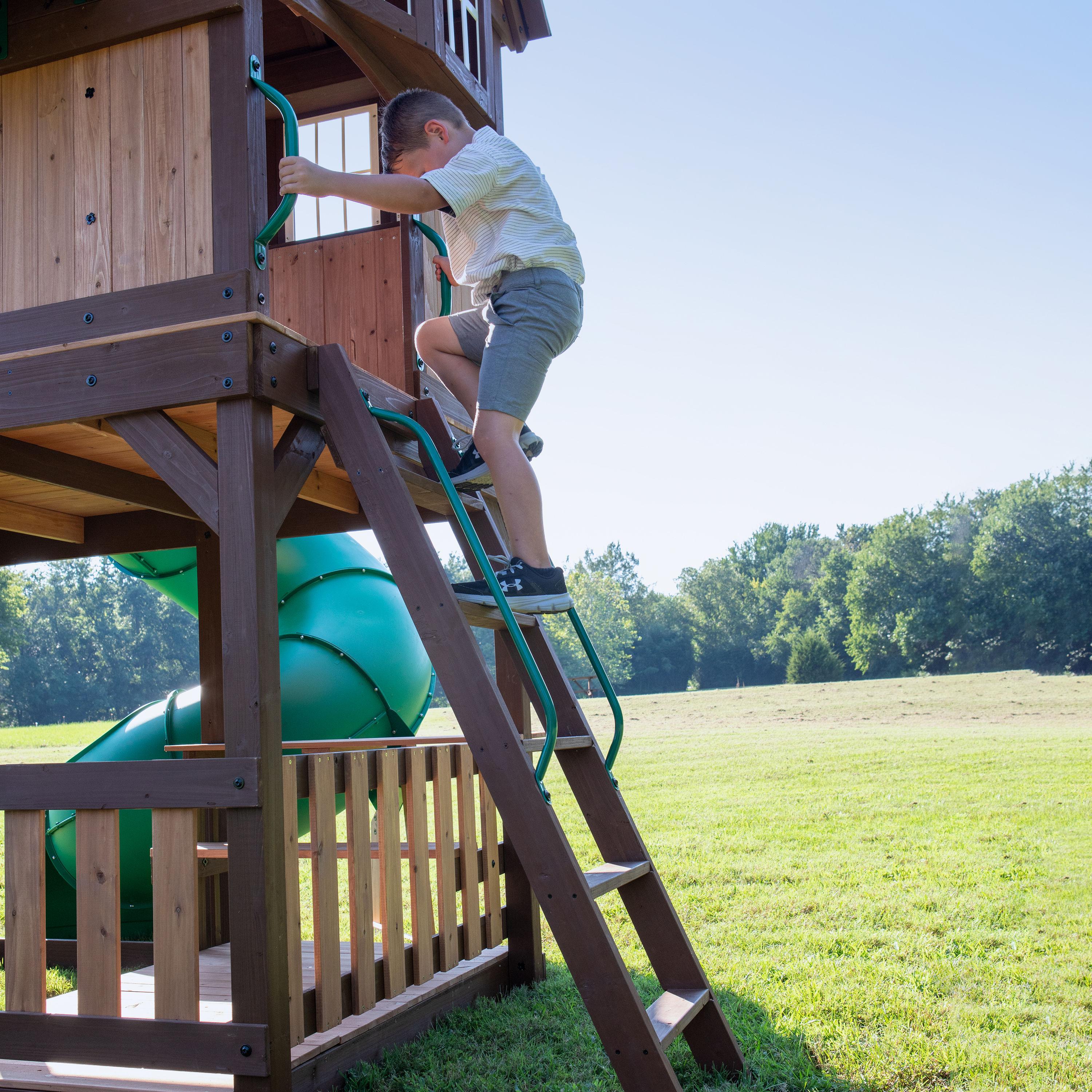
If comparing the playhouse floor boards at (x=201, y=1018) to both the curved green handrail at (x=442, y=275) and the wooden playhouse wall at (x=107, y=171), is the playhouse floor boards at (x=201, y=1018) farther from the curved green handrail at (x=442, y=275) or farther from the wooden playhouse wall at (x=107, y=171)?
the curved green handrail at (x=442, y=275)

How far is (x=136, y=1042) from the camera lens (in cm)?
321

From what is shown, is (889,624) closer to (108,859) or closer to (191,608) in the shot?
(191,608)

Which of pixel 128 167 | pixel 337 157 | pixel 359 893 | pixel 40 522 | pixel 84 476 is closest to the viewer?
pixel 128 167

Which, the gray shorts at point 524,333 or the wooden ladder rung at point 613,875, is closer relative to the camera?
the wooden ladder rung at point 613,875

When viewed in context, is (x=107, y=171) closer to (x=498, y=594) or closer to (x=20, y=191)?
(x=20, y=191)

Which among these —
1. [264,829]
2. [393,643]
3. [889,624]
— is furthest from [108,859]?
[889,624]

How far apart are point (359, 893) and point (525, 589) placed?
1508 millimetres

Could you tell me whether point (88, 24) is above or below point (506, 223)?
above

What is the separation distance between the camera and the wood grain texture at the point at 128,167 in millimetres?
3623

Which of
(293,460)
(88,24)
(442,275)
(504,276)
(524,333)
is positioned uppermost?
(88,24)

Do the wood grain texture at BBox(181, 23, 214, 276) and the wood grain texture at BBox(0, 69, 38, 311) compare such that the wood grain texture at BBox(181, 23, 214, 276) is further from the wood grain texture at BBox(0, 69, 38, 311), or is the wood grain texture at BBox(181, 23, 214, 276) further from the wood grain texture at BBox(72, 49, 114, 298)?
the wood grain texture at BBox(0, 69, 38, 311)

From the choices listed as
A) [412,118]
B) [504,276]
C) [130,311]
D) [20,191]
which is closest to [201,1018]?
[130,311]

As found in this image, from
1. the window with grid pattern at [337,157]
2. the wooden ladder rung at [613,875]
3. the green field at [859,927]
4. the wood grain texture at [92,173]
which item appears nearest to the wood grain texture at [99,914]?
the green field at [859,927]

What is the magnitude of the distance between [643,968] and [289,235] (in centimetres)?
496
